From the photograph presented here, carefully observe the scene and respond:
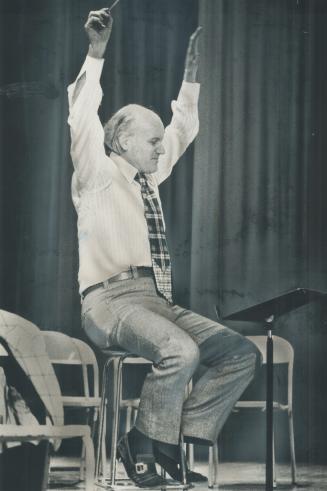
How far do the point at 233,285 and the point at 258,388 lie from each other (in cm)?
57

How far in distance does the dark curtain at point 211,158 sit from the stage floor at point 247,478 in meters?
0.10

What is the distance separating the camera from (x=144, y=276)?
4.31 m

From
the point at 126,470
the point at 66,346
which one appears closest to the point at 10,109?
the point at 66,346

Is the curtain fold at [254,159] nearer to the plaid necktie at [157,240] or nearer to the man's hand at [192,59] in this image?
the man's hand at [192,59]

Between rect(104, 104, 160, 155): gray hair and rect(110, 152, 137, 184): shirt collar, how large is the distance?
0.10 feet

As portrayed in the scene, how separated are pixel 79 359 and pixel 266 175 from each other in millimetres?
1444

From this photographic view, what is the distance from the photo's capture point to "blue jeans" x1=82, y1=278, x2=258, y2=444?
12.9 feet

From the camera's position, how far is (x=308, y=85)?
470 cm

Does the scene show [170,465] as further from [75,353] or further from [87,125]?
[87,125]

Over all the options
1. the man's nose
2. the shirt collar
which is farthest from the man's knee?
the man's nose

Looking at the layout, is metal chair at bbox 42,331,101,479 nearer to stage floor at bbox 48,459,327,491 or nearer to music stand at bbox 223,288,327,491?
stage floor at bbox 48,459,327,491

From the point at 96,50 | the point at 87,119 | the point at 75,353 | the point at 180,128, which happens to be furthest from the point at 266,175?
the point at 75,353

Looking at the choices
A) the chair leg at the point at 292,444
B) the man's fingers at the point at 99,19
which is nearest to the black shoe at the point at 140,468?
the chair leg at the point at 292,444

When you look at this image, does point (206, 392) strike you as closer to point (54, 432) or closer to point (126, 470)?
point (126, 470)
